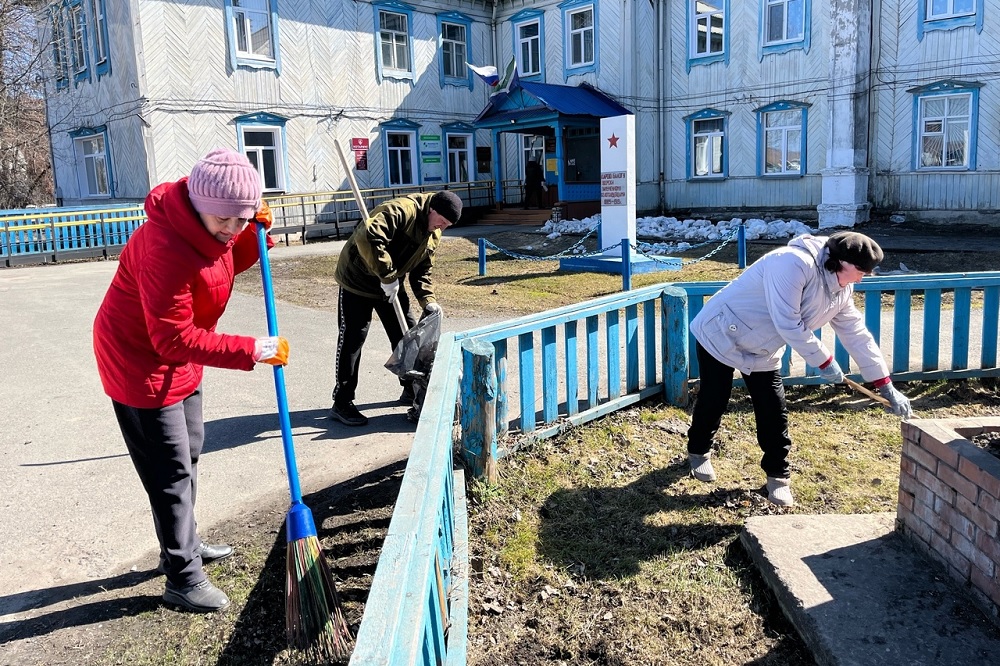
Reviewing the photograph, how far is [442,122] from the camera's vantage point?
75.7 ft

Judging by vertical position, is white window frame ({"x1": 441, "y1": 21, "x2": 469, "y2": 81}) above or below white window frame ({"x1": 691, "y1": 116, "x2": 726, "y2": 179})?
above

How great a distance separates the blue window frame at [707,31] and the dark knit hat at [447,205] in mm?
17284

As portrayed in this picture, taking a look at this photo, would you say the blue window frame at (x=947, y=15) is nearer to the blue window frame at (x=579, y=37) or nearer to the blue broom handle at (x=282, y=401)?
the blue window frame at (x=579, y=37)

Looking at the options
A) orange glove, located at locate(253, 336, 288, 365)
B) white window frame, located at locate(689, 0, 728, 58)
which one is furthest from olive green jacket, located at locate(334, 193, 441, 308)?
white window frame, located at locate(689, 0, 728, 58)

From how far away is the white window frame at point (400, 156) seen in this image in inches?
858

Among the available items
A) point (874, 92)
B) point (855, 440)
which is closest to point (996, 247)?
point (874, 92)

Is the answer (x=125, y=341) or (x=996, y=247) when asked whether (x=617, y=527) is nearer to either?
(x=125, y=341)

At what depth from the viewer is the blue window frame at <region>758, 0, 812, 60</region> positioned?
710 inches

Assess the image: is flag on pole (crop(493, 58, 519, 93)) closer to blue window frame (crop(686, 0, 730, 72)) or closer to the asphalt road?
blue window frame (crop(686, 0, 730, 72))

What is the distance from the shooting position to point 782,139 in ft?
62.7

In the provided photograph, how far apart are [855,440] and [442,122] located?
20044 mm

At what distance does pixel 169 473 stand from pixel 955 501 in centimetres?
316

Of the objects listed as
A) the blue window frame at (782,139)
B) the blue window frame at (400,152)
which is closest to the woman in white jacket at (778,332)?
the blue window frame at (782,139)

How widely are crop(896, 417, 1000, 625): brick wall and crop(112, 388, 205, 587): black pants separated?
3075 millimetres
